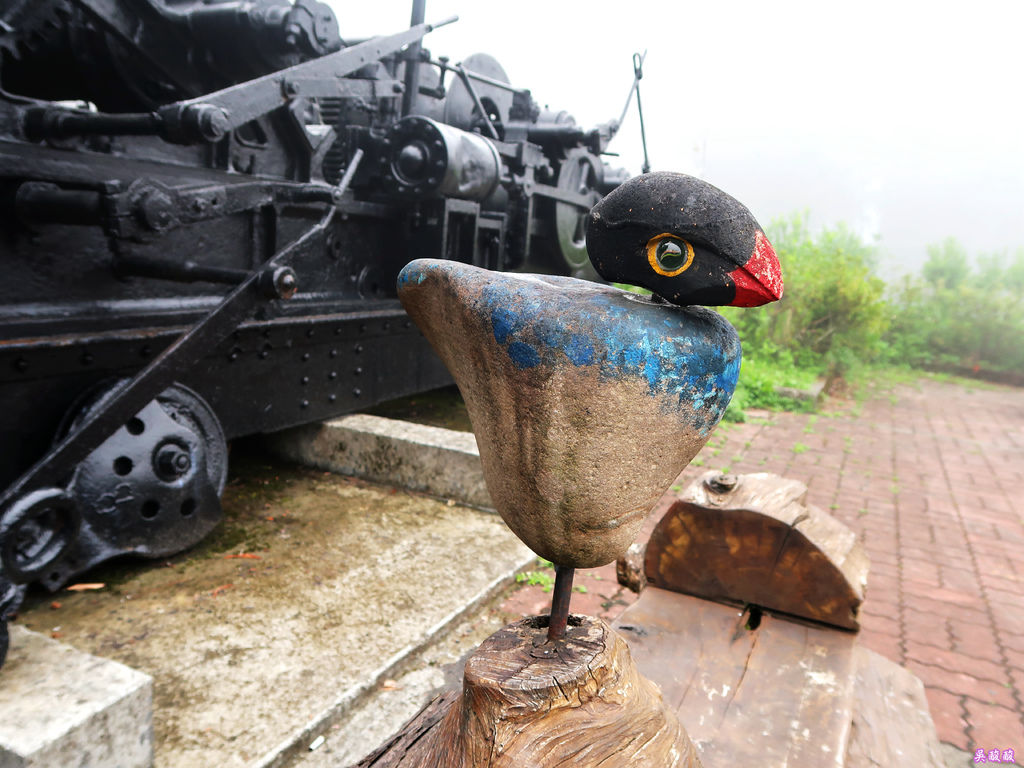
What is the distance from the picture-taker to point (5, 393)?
→ 2.63m

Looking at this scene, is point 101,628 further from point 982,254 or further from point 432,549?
point 982,254

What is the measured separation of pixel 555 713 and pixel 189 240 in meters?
2.93

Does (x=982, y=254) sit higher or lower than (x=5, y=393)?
higher

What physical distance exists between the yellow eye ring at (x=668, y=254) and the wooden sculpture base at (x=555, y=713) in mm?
610

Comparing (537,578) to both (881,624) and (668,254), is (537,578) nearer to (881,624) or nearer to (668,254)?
(881,624)

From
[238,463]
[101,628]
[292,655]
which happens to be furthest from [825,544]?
[238,463]

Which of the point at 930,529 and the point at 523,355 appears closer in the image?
the point at 523,355

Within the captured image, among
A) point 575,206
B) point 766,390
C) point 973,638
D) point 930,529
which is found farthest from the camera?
point 766,390

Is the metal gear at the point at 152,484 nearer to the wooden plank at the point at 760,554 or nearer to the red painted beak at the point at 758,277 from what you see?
the wooden plank at the point at 760,554

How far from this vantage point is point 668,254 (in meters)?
1.10

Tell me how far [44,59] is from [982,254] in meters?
14.6

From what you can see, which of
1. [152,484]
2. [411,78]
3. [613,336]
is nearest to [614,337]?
[613,336]

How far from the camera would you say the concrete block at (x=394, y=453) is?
393 cm

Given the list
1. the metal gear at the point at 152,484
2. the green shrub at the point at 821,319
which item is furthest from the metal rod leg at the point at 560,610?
the green shrub at the point at 821,319
